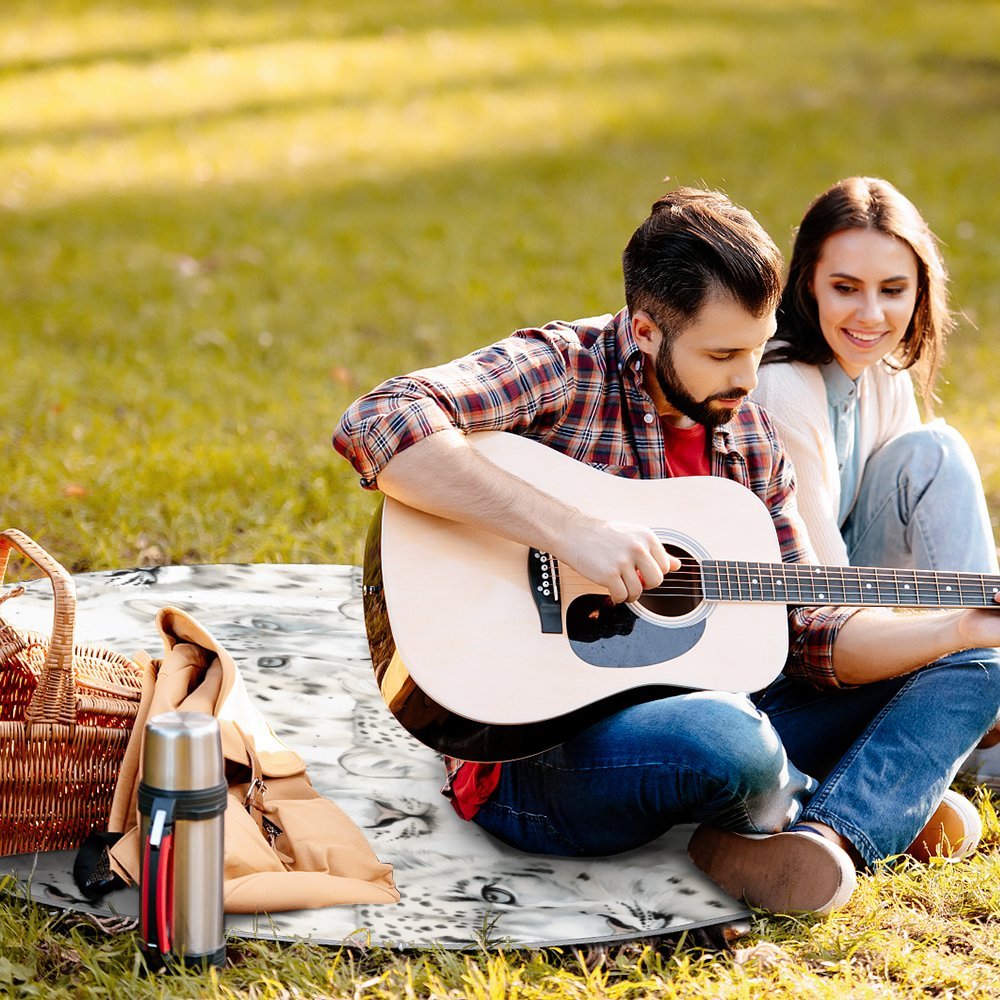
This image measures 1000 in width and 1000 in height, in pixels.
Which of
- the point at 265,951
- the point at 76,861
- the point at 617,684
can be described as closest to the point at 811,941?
the point at 617,684

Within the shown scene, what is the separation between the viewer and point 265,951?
2.44 m

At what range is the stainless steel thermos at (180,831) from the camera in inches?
89.1

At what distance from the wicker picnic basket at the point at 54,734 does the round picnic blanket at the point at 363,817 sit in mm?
90

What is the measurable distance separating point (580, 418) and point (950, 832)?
1.17 m

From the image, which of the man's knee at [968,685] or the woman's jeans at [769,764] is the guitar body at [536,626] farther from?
the man's knee at [968,685]

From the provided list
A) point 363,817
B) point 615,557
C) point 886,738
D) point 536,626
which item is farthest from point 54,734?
point 886,738

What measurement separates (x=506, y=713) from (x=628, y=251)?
3.27 ft

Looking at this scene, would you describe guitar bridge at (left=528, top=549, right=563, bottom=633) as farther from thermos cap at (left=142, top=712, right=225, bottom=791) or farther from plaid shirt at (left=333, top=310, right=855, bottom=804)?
thermos cap at (left=142, top=712, right=225, bottom=791)

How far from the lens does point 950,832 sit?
2.95 m

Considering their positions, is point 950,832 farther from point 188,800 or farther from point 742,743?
point 188,800

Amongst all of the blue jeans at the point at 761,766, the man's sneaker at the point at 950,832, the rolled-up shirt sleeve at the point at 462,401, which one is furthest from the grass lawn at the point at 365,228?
the rolled-up shirt sleeve at the point at 462,401

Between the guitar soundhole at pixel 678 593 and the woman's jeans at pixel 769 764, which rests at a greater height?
the guitar soundhole at pixel 678 593

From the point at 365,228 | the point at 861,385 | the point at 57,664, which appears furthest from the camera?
the point at 365,228

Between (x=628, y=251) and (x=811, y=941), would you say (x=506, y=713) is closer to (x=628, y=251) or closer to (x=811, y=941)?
(x=811, y=941)
